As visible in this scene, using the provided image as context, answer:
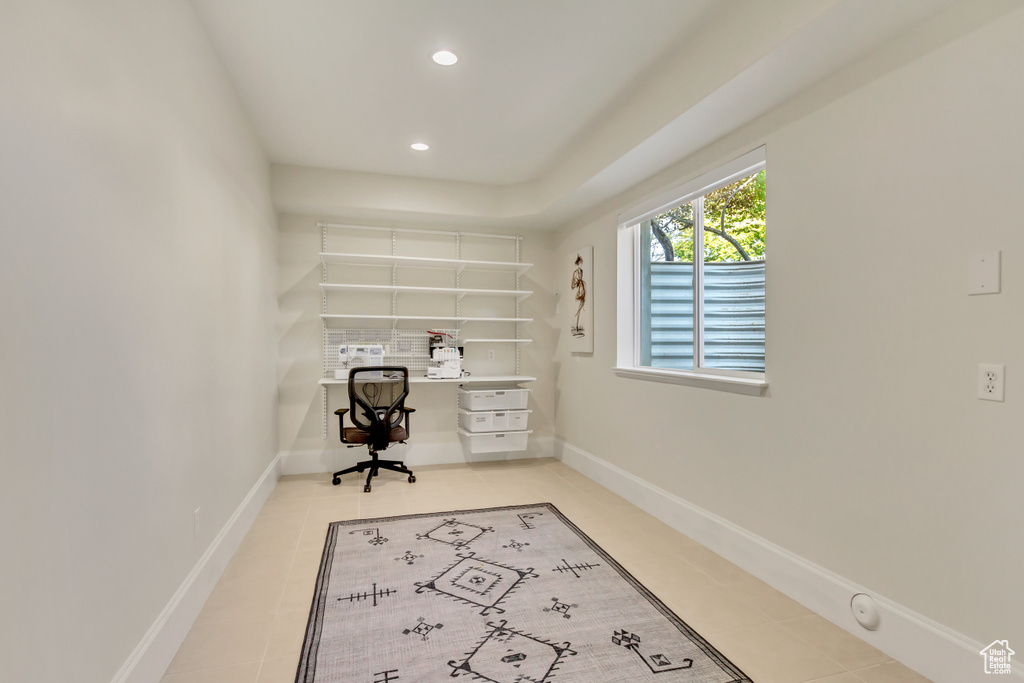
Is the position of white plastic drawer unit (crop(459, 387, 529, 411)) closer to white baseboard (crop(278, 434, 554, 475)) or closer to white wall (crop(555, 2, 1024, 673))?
white baseboard (crop(278, 434, 554, 475))

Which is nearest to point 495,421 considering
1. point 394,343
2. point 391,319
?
point 394,343

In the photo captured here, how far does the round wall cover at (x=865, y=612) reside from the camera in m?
1.92

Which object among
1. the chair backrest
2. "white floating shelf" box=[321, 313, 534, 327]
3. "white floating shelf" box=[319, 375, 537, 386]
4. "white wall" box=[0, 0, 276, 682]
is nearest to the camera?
"white wall" box=[0, 0, 276, 682]

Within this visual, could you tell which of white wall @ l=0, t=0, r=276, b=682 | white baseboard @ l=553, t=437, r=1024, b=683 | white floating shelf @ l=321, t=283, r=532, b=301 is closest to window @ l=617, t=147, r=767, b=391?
white baseboard @ l=553, t=437, r=1024, b=683

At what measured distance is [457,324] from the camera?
4.93 m

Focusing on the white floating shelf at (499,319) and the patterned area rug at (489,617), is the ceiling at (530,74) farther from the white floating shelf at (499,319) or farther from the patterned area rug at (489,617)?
the patterned area rug at (489,617)

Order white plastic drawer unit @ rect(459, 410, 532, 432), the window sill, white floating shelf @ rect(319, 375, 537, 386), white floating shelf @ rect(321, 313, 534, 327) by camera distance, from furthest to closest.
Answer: white plastic drawer unit @ rect(459, 410, 532, 432) < white floating shelf @ rect(321, 313, 534, 327) < white floating shelf @ rect(319, 375, 537, 386) < the window sill

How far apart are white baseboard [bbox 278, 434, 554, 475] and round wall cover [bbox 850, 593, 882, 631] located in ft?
10.6

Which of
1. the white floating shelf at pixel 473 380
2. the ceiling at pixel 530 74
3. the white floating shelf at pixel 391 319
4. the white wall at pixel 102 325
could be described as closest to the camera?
the white wall at pixel 102 325

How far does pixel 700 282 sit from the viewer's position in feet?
10.2

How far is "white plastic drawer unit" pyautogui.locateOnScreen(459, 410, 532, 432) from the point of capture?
15.1 ft

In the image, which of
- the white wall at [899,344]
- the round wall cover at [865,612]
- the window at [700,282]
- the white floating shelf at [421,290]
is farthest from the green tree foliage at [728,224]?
the white floating shelf at [421,290]

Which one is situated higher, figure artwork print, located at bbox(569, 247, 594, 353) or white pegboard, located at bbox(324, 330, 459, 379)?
figure artwork print, located at bbox(569, 247, 594, 353)

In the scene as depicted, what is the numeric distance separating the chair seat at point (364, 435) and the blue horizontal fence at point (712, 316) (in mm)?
1979
